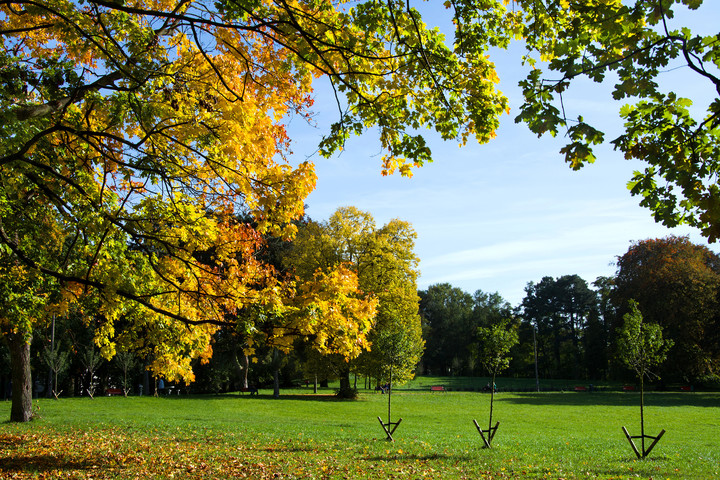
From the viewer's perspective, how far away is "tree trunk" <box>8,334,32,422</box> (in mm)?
13875

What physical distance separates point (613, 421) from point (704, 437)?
5.63 metres

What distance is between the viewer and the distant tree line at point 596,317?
38.6 m

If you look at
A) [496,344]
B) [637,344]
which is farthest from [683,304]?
[496,344]

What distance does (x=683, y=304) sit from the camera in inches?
1528

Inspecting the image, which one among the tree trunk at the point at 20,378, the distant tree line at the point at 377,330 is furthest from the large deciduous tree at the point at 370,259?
the tree trunk at the point at 20,378

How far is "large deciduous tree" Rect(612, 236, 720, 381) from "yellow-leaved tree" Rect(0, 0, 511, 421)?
126 ft

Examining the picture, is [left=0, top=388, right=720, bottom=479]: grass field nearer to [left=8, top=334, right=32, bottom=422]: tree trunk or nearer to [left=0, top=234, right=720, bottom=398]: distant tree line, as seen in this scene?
[left=8, top=334, right=32, bottom=422]: tree trunk

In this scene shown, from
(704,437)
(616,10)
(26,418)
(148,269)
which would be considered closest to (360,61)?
(616,10)

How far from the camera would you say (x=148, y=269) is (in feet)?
25.7

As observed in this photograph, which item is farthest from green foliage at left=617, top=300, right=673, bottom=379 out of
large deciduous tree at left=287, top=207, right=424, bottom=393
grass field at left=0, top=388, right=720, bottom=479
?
large deciduous tree at left=287, top=207, right=424, bottom=393

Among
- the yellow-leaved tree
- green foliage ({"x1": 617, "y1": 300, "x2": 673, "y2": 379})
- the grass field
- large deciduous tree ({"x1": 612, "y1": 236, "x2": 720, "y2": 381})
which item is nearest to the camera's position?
the yellow-leaved tree

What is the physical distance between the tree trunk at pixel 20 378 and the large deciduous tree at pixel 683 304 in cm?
3890

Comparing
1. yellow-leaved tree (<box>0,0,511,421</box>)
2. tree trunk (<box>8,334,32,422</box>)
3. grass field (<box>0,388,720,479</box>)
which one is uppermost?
yellow-leaved tree (<box>0,0,511,421</box>)

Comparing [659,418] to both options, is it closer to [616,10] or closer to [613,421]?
[613,421]
